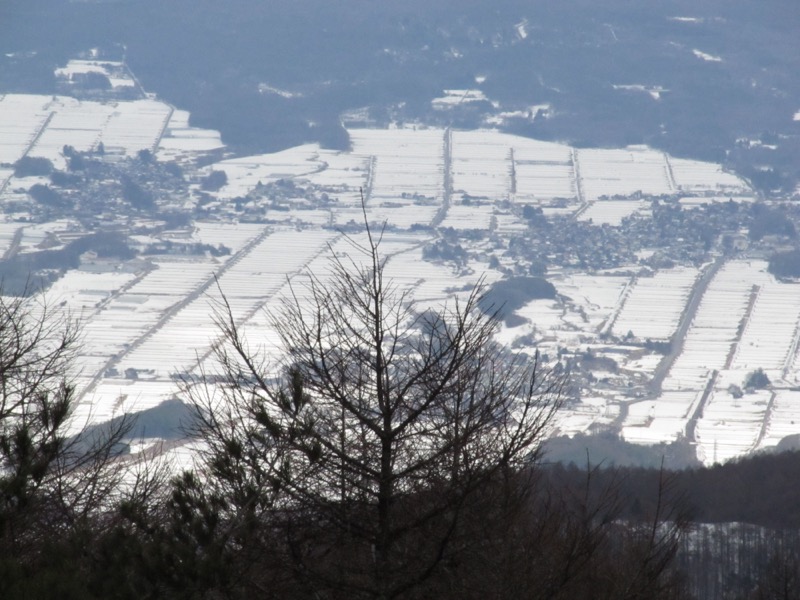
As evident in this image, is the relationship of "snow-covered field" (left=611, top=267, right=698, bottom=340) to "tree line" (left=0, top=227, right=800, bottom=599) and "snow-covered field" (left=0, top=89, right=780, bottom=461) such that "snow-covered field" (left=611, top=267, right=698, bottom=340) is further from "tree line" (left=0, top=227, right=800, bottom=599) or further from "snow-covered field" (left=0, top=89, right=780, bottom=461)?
"tree line" (left=0, top=227, right=800, bottom=599)

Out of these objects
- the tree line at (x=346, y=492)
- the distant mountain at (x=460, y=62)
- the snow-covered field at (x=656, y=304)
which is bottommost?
the distant mountain at (x=460, y=62)

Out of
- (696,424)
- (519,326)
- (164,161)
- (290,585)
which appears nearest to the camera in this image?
(290,585)

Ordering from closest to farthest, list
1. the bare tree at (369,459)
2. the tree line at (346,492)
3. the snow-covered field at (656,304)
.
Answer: the tree line at (346,492), the bare tree at (369,459), the snow-covered field at (656,304)

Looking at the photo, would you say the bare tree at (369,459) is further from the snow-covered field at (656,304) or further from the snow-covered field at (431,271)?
the snow-covered field at (656,304)

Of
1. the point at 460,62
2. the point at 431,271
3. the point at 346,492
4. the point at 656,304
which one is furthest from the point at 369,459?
the point at 460,62

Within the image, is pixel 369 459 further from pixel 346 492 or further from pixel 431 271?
pixel 431 271

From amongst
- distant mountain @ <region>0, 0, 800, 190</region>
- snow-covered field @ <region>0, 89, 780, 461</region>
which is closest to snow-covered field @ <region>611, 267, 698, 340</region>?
snow-covered field @ <region>0, 89, 780, 461</region>

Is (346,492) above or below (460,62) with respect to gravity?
above

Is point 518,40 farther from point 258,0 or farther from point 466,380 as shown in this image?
point 466,380

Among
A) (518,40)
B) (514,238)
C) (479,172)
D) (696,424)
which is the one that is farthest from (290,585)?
(518,40)

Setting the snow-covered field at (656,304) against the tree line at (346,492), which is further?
the snow-covered field at (656,304)

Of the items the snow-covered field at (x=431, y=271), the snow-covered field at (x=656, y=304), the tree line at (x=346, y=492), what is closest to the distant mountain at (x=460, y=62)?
the snow-covered field at (x=431, y=271)
